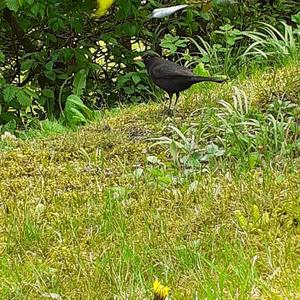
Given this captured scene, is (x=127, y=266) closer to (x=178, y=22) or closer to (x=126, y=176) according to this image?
(x=126, y=176)

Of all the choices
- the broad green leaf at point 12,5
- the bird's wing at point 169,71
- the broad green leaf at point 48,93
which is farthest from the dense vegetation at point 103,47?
the bird's wing at point 169,71

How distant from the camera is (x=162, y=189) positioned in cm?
310

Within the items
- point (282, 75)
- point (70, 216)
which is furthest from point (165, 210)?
point (282, 75)

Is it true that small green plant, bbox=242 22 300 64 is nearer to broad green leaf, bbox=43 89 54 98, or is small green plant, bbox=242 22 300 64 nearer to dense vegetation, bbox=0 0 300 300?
dense vegetation, bbox=0 0 300 300

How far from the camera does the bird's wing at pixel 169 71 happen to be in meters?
4.51

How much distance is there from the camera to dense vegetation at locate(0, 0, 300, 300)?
231cm

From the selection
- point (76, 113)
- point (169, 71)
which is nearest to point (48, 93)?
point (76, 113)

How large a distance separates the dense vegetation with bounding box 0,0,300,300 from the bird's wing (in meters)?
0.17

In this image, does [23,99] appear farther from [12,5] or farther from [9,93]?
[12,5]

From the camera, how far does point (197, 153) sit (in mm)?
3496

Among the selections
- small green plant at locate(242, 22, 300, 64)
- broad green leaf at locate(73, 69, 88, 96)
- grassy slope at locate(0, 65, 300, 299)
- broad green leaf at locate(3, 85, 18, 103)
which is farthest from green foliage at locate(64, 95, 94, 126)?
small green plant at locate(242, 22, 300, 64)

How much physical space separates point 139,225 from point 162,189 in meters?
0.37

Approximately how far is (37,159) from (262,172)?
1250mm

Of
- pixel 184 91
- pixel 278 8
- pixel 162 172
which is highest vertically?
pixel 162 172
